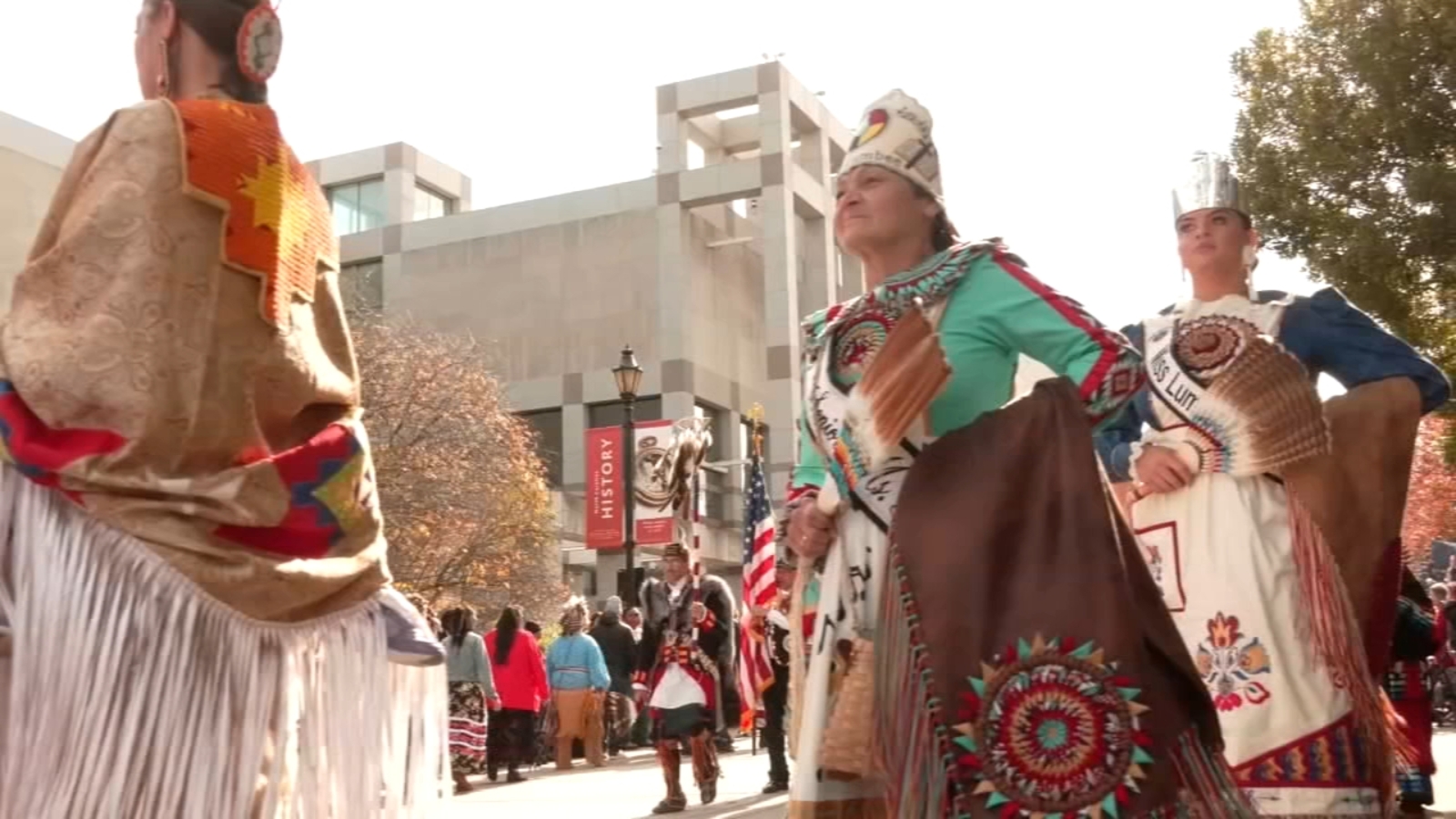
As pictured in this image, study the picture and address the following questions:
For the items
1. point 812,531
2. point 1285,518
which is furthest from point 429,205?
point 812,531

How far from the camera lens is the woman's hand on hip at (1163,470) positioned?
491cm

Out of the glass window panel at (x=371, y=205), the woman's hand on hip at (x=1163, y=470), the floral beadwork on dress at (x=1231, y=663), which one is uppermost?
the glass window panel at (x=371, y=205)

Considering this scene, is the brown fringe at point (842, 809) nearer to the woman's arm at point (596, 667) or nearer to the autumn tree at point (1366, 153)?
the autumn tree at point (1366, 153)

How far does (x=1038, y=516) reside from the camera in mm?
2953

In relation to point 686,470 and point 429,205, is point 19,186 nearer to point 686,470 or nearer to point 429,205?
point 686,470

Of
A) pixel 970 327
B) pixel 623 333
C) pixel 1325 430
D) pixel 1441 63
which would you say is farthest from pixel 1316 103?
pixel 623 333

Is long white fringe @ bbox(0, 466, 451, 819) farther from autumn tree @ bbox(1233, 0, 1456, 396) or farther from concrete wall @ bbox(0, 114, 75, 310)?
concrete wall @ bbox(0, 114, 75, 310)

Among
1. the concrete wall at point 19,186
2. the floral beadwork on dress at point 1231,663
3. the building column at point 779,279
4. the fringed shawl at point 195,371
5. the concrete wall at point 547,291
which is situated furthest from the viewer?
the concrete wall at point 547,291

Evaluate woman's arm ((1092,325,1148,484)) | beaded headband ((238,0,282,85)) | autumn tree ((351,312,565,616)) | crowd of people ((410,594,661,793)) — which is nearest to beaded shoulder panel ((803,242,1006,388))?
beaded headband ((238,0,282,85))

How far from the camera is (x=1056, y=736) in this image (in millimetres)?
2812

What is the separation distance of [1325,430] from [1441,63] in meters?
10.8

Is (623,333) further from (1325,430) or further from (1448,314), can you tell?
(1325,430)

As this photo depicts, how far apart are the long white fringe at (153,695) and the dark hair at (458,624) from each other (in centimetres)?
1150

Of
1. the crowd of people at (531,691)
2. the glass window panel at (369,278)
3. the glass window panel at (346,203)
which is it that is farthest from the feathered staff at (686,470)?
the glass window panel at (346,203)
